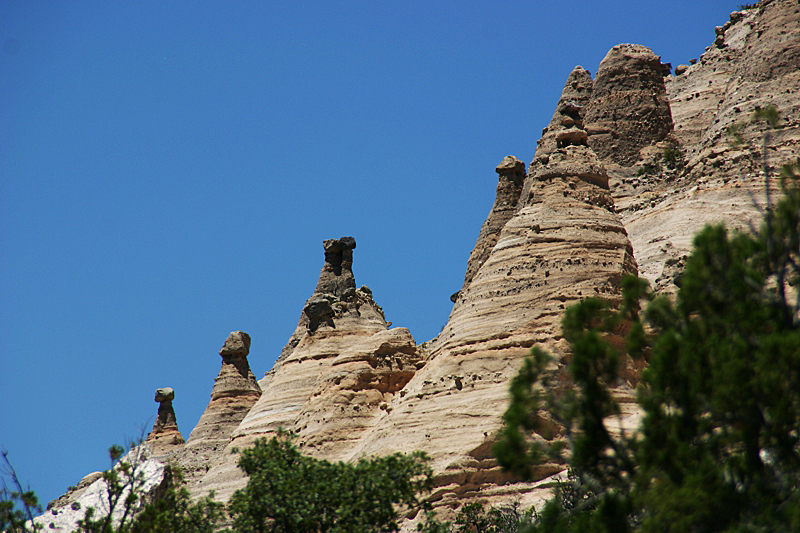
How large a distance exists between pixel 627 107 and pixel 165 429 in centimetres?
3230

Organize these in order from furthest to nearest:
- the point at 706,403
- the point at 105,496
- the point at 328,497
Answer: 1. the point at 105,496
2. the point at 328,497
3. the point at 706,403

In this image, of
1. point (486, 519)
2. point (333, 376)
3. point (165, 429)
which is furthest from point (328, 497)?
point (165, 429)

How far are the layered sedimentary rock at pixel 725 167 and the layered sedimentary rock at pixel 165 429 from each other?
29689mm

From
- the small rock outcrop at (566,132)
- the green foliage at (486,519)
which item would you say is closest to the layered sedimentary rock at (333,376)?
the green foliage at (486,519)

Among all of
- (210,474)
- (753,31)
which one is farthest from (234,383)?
(753,31)

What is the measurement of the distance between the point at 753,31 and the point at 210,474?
102 feet

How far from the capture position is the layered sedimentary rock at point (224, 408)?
165 ft

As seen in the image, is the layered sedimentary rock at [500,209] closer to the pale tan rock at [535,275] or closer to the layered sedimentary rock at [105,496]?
the pale tan rock at [535,275]

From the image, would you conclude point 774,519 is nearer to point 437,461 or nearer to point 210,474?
point 437,461

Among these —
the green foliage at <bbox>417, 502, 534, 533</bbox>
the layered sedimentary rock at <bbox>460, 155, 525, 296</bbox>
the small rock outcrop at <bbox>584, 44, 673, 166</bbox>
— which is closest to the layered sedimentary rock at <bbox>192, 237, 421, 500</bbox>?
the layered sedimentary rock at <bbox>460, 155, 525, 296</bbox>

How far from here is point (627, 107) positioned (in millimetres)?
53156

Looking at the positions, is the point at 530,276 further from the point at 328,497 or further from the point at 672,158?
the point at 672,158

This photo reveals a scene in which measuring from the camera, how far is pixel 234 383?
54.5 m

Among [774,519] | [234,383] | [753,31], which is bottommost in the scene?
[774,519]
